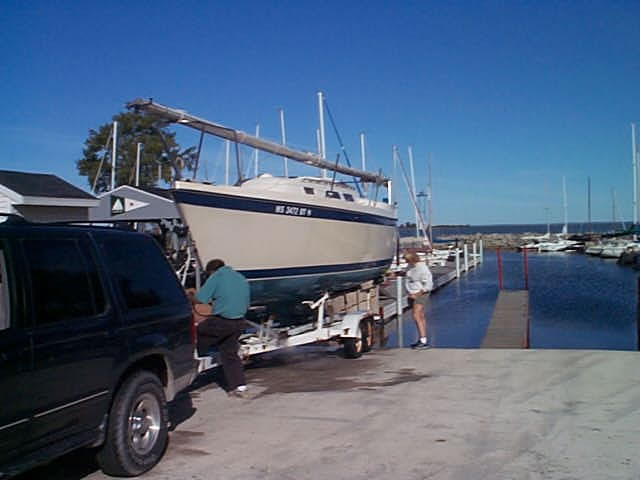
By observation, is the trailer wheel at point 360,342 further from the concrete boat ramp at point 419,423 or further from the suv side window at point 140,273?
the suv side window at point 140,273

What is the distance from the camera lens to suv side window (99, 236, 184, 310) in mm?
5324

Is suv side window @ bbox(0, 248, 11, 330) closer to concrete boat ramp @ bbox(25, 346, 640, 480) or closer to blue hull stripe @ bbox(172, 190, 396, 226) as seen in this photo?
concrete boat ramp @ bbox(25, 346, 640, 480)

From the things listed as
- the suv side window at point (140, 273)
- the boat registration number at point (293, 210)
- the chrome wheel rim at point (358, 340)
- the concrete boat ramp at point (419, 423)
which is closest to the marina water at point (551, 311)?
the chrome wheel rim at point (358, 340)

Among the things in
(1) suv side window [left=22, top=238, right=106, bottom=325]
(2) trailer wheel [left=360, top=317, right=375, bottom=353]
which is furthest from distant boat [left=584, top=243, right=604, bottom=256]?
(1) suv side window [left=22, top=238, right=106, bottom=325]

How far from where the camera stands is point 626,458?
533cm

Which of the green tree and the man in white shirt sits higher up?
the green tree

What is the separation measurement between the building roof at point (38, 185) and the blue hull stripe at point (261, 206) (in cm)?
656

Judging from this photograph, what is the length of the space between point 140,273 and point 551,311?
62.8ft

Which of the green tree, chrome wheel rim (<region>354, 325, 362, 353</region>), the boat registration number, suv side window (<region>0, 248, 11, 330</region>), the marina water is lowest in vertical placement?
the marina water

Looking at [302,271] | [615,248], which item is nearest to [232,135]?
[302,271]

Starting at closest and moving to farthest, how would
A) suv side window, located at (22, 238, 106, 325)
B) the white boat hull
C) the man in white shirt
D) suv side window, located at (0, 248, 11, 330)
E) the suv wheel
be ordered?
suv side window, located at (0, 248, 11, 330), suv side window, located at (22, 238, 106, 325), the suv wheel, the white boat hull, the man in white shirt

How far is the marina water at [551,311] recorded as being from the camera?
52.3 ft

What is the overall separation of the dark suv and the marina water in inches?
391

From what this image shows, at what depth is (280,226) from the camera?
11.1 m
